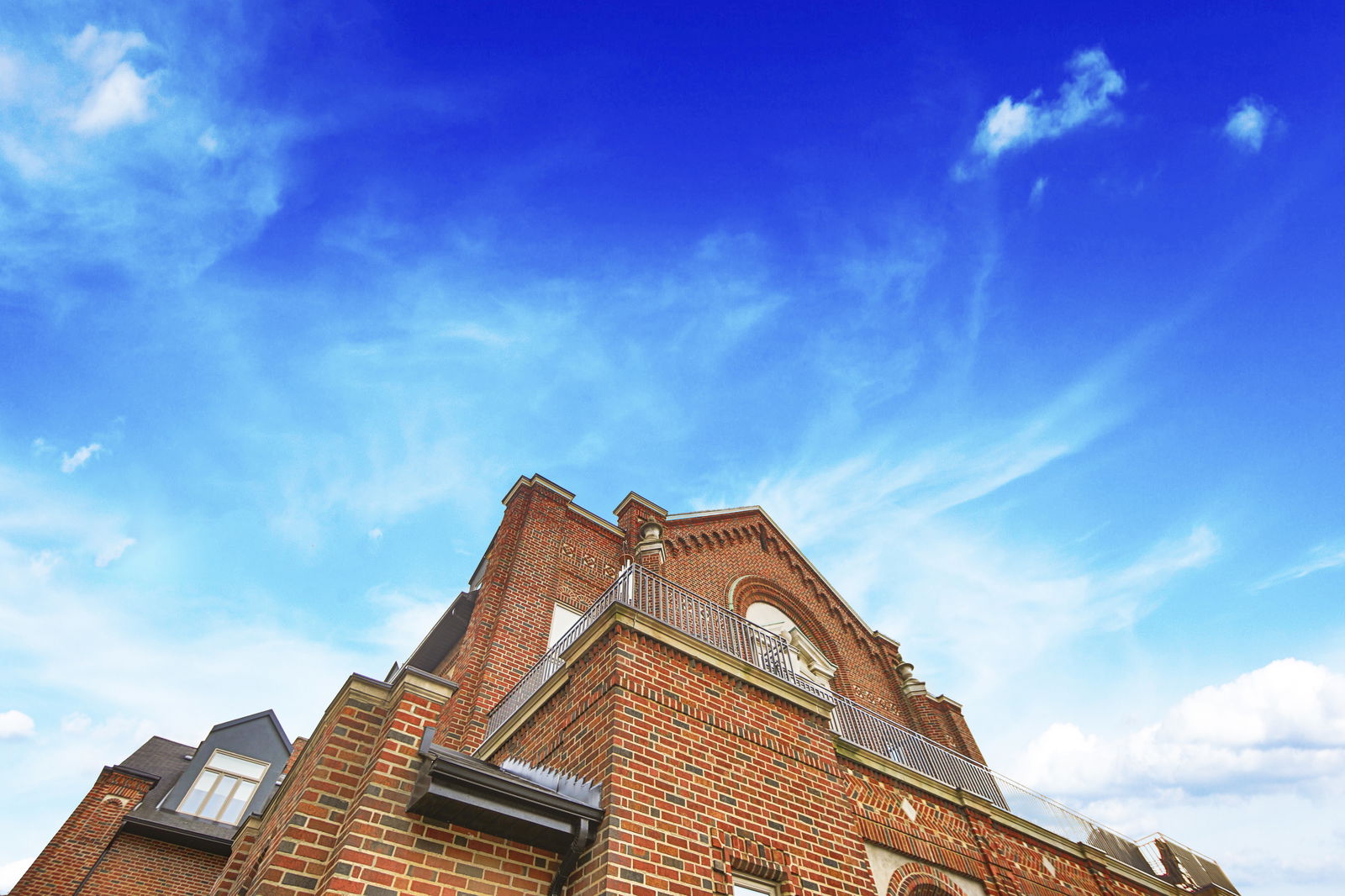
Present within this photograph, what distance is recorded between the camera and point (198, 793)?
52.9 feet

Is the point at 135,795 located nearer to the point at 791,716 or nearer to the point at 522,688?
Answer: the point at 522,688

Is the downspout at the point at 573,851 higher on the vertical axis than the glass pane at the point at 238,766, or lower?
lower

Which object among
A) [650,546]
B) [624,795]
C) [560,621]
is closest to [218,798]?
[560,621]

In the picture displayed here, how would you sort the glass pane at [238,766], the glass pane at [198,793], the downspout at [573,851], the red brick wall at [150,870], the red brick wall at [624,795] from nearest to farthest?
1. the red brick wall at [624,795]
2. the downspout at [573,851]
3. the red brick wall at [150,870]
4. the glass pane at [198,793]
5. the glass pane at [238,766]

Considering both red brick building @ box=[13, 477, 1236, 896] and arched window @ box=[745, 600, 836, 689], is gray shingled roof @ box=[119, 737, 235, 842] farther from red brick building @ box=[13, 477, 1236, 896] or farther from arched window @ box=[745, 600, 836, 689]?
arched window @ box=[745, 600, 836, 689]

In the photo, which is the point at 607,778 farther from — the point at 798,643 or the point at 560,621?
the point at 798,643

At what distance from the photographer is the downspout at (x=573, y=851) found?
5.46 metres

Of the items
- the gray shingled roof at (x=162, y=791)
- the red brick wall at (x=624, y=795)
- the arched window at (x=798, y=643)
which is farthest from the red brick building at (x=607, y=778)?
the arched window at (x=798, y=643)

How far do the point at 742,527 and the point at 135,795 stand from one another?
16249 mm

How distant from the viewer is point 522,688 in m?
9.85

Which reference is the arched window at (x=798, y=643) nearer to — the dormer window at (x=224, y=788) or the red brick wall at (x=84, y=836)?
the dormer window at (x=224, y=788)

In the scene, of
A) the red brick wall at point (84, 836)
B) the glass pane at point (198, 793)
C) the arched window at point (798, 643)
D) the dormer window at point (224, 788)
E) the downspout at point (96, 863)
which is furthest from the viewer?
the dormer window at point (224, 788)

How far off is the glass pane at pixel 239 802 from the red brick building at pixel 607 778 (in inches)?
57.7

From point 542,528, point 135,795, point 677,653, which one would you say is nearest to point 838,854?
point 677,653
